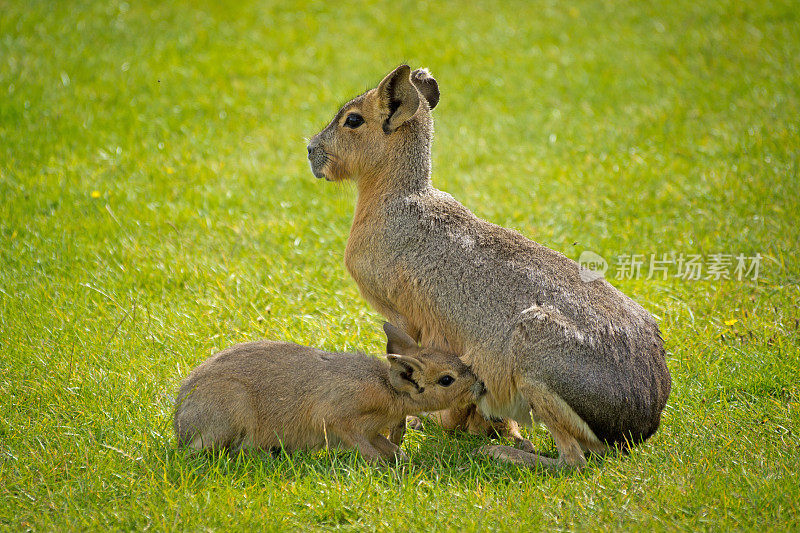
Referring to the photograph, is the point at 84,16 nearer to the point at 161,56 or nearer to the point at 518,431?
the point at 161,56

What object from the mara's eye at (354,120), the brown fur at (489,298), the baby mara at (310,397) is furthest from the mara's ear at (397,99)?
the baby mara at (310,397)

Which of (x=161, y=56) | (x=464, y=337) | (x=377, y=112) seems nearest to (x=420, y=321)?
(x=464, y=337)

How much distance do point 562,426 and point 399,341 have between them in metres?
1.10

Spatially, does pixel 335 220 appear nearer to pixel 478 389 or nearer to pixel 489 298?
pixel 489 298

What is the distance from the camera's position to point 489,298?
486 centimetres

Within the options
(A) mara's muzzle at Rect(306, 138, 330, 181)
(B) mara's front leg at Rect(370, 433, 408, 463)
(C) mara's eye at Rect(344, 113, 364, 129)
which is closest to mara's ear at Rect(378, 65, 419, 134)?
(C) mara's eye at Rect(344, 113, 364, 129)

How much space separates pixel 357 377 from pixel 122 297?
110 inches

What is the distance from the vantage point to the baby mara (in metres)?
4.62

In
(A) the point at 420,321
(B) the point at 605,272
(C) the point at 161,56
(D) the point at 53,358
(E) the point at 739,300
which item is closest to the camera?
(A) the point at 420,321

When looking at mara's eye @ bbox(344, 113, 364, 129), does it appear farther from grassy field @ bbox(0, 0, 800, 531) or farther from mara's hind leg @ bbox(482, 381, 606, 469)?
mara's hind leg @ bbox(482, 381, 606, 469)

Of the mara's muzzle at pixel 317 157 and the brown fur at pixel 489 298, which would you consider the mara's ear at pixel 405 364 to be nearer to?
the brown fur at pixel 489 298

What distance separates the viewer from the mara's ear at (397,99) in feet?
17.4

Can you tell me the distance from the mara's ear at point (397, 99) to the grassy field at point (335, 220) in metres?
0.80

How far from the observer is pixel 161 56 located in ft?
38.0
